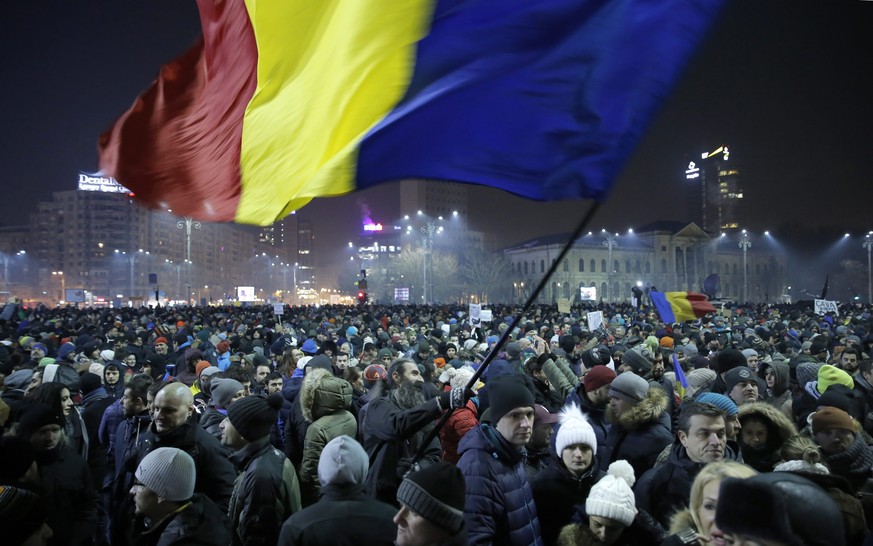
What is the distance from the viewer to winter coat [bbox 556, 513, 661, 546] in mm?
3330

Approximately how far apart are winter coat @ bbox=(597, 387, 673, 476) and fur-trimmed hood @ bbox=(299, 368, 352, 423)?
6.88ft

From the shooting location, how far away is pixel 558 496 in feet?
12.9

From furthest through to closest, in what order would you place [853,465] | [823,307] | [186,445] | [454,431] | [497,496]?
1. [823,307]
2. [454,431]
3. [186,445]
4. [853,465]
5. [497,496]

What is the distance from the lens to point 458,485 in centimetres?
277

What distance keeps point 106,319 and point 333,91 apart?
85.3 ft

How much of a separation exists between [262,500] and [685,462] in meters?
2.55

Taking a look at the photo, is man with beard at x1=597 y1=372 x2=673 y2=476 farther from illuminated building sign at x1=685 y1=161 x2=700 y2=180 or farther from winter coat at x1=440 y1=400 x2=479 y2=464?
illuminated building sign at x1=685 y1=161 x2=700 y2=180

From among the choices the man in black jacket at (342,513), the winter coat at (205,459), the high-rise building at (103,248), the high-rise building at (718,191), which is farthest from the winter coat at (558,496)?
the high-rise building at (718,191)

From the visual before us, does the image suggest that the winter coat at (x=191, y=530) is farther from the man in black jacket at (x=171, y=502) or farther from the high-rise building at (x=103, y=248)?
the high-rise building at (x=103, y=248)

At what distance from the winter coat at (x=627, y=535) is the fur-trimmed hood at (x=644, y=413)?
148cm

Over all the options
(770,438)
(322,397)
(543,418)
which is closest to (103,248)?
(322,397)

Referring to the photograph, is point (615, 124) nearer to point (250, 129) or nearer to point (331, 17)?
point (331, 17)

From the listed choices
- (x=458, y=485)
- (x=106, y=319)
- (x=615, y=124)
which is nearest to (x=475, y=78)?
(x=615, y=124)

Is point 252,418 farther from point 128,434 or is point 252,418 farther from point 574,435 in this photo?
point 574,435
